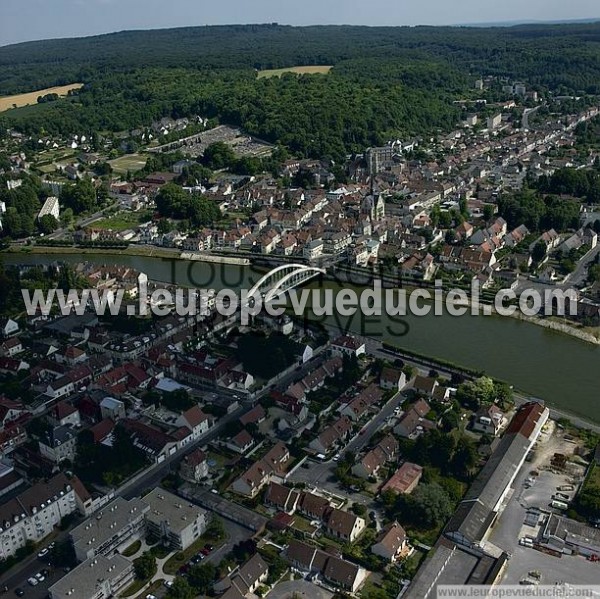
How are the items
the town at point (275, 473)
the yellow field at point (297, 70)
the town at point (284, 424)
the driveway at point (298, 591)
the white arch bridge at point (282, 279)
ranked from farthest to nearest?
the yellow field at point (297, 70) < the white arch bridge at point (282, 279) < the town at point (284, 424) < the town at point (275, 473) < the driveway at point (298, 591)

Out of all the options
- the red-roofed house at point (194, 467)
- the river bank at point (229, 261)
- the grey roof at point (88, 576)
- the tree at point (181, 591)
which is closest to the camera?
the grey roof at point (88, 576)

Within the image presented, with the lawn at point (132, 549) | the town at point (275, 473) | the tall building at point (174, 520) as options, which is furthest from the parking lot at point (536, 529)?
the lawn at point (132, 549)

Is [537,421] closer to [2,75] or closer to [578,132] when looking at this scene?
[578,132]

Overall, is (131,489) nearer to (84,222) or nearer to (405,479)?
(405,479)

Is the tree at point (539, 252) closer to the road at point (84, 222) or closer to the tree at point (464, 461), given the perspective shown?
the tree at point (464, 461)

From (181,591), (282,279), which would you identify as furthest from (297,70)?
(181,591)

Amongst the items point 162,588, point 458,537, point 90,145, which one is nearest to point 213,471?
point 162,588

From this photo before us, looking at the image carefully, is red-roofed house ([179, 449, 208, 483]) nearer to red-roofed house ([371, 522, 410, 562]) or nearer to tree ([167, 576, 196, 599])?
tree ([167, 576, 196, 599])
